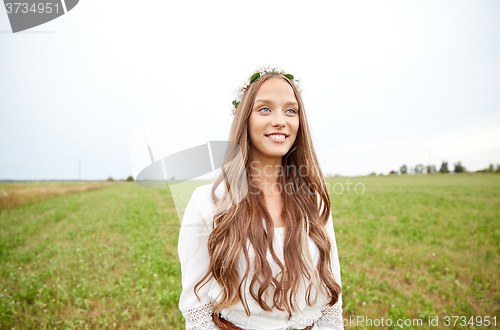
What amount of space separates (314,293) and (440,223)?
10368mm

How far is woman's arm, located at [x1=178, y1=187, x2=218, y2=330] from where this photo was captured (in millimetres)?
1594

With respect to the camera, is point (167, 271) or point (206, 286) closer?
point (206, 286)

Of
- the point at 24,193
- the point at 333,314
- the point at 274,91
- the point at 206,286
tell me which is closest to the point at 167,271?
the point at 206,286

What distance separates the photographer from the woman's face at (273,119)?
1.70 metres

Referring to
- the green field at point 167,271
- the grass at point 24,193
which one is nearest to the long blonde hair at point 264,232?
the green field at point 167,271

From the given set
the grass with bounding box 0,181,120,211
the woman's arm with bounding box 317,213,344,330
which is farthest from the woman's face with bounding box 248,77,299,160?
the grass with bounding box 0,181,120,211

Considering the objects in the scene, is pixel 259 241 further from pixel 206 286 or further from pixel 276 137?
pixel 276 137

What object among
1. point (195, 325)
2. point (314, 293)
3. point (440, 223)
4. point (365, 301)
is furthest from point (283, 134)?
point (440, 223)

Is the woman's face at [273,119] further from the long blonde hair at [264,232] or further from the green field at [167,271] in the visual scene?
the green field at [167,271]

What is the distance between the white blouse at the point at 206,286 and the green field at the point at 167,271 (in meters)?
2.80

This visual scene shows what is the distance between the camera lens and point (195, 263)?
1609mm

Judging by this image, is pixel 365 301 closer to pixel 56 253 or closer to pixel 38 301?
pixel 38 301

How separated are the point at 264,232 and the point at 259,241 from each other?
7 cm

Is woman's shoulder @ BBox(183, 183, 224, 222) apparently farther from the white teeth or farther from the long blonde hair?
the white teeth
